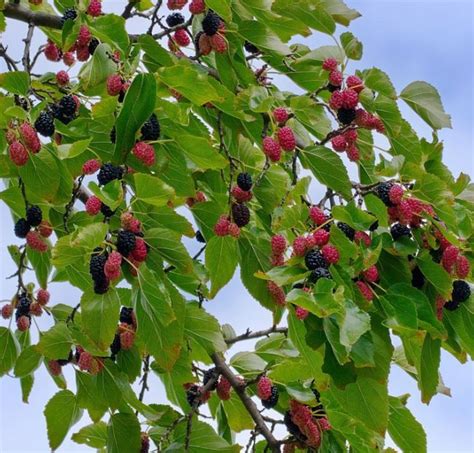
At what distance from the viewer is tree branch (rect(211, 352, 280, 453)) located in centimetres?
217

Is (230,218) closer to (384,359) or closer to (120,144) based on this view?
(120,144)

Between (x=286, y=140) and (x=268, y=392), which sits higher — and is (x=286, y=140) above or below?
above

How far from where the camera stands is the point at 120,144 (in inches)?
69.6

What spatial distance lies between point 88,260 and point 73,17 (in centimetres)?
80

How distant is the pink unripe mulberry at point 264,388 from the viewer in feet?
7.21

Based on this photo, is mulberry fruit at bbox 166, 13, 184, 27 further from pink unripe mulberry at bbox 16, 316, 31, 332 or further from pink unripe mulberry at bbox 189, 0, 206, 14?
pink unripe mulberry at bbox 16, 316, 31, 332

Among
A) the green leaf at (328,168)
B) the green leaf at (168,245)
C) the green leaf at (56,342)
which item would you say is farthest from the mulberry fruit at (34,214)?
the green leaf at (328,168)

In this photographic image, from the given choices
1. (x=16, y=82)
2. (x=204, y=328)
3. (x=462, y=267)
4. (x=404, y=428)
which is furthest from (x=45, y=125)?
(x=404, y=428)

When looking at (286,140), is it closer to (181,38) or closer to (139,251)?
(139,251)

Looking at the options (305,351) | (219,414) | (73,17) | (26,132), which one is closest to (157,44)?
(73,17)

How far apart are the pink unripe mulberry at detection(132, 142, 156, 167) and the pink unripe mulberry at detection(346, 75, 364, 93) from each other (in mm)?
466

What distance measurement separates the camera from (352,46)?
2.06 metres

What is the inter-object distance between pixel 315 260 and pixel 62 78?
1.11m

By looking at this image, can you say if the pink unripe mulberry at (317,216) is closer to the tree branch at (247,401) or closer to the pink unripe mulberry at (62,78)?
the tree branch at (247,401)
